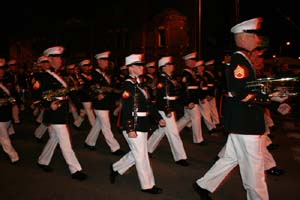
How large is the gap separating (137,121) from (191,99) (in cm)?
335

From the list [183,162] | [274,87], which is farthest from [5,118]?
[274,87]

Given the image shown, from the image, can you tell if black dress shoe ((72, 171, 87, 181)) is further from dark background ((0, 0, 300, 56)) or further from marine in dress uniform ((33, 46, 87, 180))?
dark background ((0, 0, 300, 56))

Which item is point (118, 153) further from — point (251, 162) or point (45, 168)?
point (251, 162)

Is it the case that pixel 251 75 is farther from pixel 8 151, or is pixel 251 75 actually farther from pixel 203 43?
pixel 203 43

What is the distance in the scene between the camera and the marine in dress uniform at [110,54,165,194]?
213 inches

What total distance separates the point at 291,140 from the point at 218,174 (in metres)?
5.49

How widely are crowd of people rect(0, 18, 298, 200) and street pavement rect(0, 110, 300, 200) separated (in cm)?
23

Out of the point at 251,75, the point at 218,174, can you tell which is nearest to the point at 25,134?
the point at 218,174

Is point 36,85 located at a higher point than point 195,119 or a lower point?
higher

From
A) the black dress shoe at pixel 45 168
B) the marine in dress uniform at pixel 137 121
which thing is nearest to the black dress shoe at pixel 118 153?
the black dress shoe at pixel 45 168

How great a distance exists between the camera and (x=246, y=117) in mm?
4406

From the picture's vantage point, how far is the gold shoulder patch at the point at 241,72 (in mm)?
4277

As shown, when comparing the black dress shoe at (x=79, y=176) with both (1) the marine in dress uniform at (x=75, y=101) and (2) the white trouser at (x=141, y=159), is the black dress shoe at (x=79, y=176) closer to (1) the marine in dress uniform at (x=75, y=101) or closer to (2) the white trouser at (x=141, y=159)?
(2) the white trouser at (x=141, y=159)

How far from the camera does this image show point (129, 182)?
615cm
